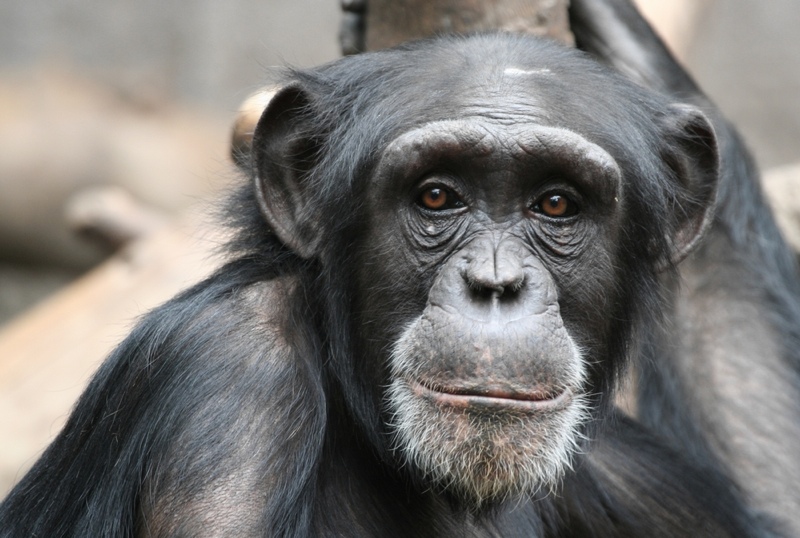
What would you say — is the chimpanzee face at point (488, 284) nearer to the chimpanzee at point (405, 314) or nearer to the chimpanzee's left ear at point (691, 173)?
the chimpanzee at point (405, 314)

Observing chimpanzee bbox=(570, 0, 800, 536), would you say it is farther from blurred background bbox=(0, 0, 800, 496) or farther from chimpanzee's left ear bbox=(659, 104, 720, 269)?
blurred background bbox=(0, 0, 800, 496)

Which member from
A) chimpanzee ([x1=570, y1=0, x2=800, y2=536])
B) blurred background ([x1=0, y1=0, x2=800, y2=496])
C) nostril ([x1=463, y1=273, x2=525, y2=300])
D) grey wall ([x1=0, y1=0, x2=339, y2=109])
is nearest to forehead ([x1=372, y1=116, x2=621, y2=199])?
nostril ([x1=463, y1=273, x2=525, y2=300])

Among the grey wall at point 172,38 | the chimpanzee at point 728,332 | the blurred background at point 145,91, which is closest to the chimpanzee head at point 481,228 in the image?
the chimpanzee at point 728,332

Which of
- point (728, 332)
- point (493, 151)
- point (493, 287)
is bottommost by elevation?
point (728, 332)

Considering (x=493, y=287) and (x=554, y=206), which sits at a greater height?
(x=554, y=206)

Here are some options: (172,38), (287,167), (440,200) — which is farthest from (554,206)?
(172,38)

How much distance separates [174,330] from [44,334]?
5.93m

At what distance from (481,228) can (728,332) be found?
333 centimetres

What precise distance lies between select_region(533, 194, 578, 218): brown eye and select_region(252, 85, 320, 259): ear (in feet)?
3.04

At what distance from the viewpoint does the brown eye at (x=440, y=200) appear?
164 inches

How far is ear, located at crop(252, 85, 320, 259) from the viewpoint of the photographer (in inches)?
175

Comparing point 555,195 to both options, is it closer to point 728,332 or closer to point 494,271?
point 494,271

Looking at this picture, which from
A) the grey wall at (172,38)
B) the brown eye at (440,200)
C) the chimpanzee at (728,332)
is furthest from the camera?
the grey wall at (172,38)

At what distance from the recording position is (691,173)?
4867 millimetres
